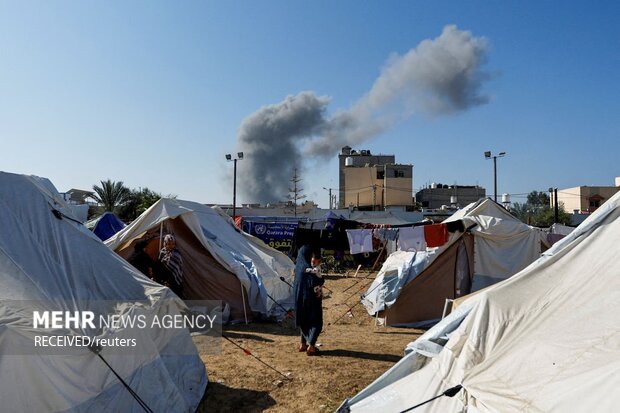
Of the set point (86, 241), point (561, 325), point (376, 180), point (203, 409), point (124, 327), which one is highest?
point (376, 180)

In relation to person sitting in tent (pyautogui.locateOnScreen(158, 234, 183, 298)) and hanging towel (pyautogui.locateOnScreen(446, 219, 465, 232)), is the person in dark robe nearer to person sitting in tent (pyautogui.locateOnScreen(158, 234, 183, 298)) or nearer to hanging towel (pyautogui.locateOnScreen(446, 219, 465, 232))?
person sitting in tent (pyautogui.locateOnScreen(158, 234, 183, 298))

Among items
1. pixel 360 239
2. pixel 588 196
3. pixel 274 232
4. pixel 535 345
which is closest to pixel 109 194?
pixel 274 232

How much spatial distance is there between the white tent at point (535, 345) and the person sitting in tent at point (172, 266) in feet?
17.1

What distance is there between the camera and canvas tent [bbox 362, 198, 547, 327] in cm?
977

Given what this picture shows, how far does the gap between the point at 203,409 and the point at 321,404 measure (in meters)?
1.25

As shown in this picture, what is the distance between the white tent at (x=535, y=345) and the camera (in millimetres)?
3067

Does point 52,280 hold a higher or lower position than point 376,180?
lower

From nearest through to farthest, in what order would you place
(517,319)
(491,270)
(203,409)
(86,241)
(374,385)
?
(517,319) < (374,385) < (203,409) < (86,241) < (491,270)

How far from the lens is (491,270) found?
10070 mm

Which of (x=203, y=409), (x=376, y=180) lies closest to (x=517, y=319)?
(x=203, y=409)

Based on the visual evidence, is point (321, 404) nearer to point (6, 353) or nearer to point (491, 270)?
point (6, 353)

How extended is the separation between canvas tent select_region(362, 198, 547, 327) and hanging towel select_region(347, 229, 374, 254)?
1.76 m

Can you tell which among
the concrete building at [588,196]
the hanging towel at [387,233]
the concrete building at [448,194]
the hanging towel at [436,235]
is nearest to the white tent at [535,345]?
the hanging towel at [436,235]

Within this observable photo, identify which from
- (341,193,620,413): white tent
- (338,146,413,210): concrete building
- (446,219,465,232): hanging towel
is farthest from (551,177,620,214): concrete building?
(341,193,620,413): white tent
